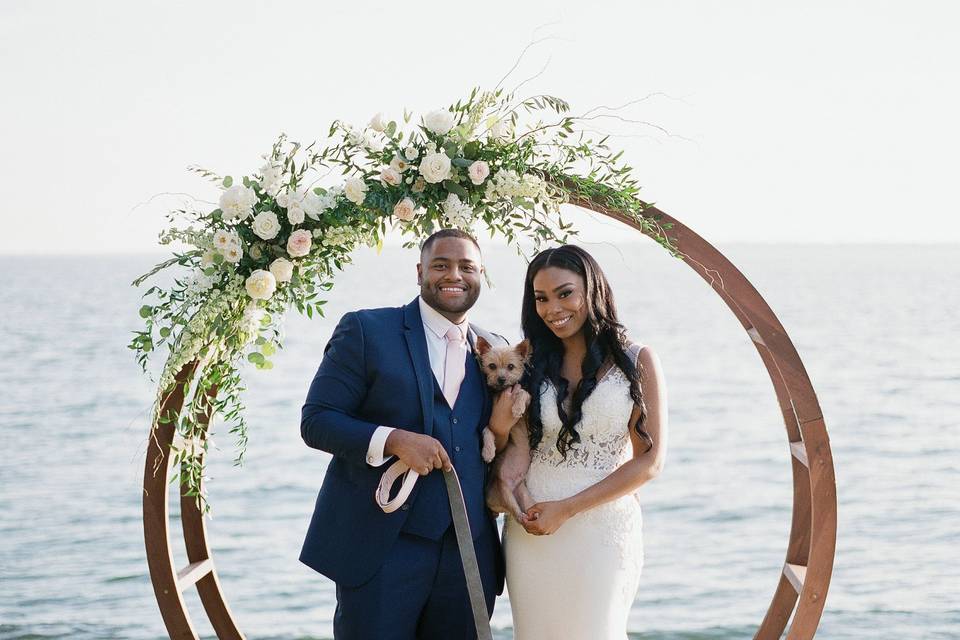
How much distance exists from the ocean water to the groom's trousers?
434mm

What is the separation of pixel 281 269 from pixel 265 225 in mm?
192

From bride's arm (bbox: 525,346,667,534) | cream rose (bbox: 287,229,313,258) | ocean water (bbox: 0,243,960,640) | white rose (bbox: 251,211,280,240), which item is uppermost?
white rose (bbox: 251,211,280,240)

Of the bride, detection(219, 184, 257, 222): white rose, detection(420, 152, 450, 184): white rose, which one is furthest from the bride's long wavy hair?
detection(219, 184, 257, 222): white rose

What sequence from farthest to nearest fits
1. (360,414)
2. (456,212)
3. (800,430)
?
1. (800,430)
2. (456,212)
3. (360,414)

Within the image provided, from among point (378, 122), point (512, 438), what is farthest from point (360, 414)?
point (378, 122)

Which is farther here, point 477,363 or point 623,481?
point 477,363

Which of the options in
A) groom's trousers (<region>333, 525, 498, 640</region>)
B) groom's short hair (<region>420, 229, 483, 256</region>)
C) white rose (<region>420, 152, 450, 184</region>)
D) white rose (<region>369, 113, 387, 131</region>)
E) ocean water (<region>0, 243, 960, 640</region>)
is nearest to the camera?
groom's trousers (<region>333, 525, 498, 640</region>)

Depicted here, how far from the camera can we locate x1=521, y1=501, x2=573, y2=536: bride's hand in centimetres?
409

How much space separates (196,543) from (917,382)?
2638 cm

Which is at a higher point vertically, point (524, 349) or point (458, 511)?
point (524, 349)

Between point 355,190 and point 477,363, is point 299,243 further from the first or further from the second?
point 477,363

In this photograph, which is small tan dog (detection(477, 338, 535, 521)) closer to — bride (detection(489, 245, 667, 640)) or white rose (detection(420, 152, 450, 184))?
bride (detection(489, 245, 667, 640))

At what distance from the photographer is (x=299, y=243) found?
14.1 feet

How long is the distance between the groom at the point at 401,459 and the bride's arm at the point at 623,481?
0.82 feet
